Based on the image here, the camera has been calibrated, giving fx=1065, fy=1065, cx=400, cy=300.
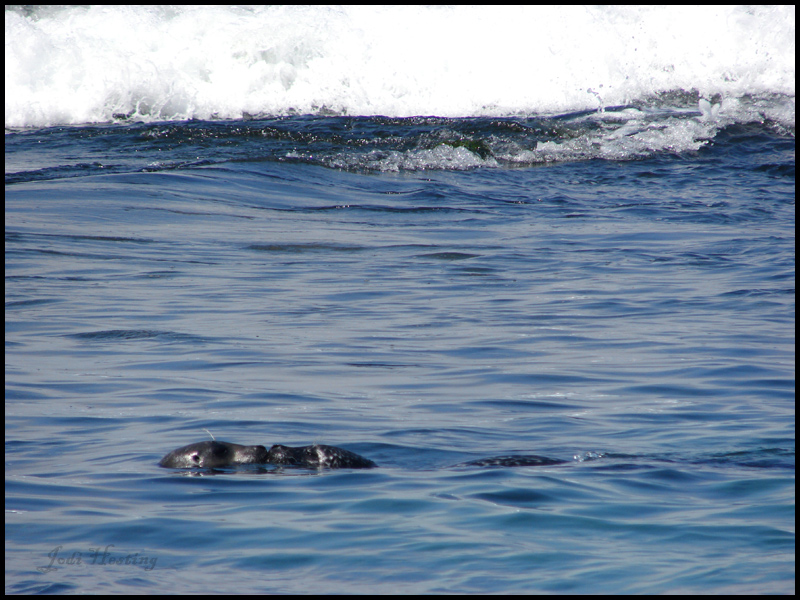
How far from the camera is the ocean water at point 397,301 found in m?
3.85

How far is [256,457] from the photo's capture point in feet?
15.4

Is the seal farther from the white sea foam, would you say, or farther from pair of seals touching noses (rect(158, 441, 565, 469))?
the white sea foam

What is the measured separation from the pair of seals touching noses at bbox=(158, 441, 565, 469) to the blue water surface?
7 centimetres

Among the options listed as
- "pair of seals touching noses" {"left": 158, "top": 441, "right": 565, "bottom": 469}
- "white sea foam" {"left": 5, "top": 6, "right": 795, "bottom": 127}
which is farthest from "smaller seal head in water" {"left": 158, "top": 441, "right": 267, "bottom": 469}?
"white sea foam" {"left": 5, "top": 6, "right": 795, "bottom": 127}

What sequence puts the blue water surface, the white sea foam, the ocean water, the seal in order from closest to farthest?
the blue water surface < the ocean water < the seal < the white sea foam

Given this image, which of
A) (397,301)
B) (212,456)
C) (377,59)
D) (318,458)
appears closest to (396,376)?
(318,458)

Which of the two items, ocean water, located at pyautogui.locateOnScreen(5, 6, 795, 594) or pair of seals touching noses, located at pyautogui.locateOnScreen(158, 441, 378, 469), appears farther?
pair of seals touching noses, located at pyautogui.locateOnScreen(158, 441, 378, 469)

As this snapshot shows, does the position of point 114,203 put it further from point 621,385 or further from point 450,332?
point 621,385

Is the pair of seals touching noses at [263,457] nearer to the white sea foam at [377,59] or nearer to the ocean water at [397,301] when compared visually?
the ocean water at [397,301]

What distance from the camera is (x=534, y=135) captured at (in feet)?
57.1

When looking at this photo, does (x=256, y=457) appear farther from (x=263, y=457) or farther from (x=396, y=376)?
(x=396, y=376)

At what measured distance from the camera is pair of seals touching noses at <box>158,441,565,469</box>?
4680 millimetres

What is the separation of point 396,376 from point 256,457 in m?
1.91

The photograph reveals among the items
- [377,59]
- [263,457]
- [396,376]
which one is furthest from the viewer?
[377,59]
